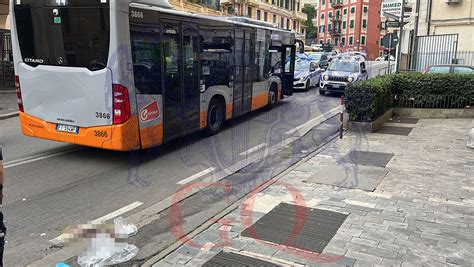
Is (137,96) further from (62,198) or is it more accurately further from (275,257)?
(275,257)

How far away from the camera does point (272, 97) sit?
15.1 metres

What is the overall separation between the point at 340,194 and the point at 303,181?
78 cm

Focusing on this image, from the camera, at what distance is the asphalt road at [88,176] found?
17.3 feet

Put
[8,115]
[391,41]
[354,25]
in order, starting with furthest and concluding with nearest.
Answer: [354,25] → [391,41] → [8,115]

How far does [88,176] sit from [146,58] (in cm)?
235

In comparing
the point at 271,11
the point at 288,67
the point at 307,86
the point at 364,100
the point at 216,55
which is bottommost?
A: the point at 307,86

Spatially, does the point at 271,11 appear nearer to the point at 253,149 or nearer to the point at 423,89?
the point at 423,89

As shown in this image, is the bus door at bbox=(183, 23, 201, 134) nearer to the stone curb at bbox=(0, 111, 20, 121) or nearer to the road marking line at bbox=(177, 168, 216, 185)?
the road marking line at bbox=(177, 168, 216, 185)

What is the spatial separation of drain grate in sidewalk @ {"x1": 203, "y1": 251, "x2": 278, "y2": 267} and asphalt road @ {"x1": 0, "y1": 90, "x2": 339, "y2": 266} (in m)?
1.68

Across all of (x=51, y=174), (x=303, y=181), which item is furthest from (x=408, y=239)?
(x=51, y=174)

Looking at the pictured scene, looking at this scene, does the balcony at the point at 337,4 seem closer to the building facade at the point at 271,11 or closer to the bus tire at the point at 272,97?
the building facade at the point at 271,11

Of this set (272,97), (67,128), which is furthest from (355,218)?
(272,97)

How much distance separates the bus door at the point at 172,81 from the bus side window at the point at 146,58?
23 cm

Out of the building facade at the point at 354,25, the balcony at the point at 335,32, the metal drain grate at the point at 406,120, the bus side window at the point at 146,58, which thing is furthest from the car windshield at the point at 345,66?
the balcony at the point at 335,32
